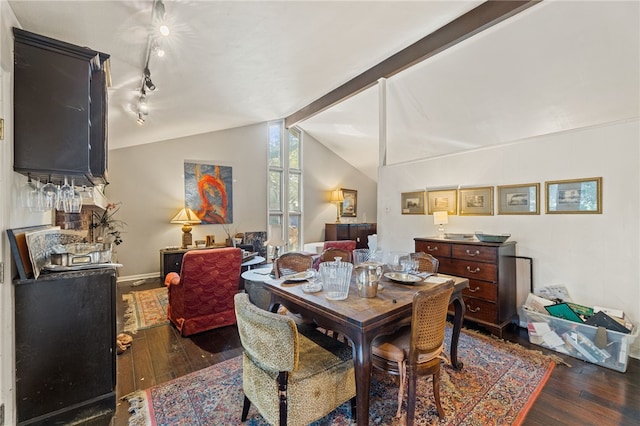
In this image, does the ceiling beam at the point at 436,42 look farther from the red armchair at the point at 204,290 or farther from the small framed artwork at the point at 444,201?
the red armchair at the point at 204,290

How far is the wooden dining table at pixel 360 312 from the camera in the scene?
1.42m

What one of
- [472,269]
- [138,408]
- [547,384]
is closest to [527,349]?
[547,384]

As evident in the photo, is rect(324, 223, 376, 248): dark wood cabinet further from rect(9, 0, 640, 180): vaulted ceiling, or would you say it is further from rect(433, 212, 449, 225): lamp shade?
rect(433, 212, 449, 225): lamp shade

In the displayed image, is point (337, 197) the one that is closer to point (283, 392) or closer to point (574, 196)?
point (574, 196)

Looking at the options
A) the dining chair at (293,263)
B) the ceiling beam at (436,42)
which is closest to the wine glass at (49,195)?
the dining chair at (293,263)

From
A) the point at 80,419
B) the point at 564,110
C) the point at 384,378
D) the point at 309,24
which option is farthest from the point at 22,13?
the point at 564,110

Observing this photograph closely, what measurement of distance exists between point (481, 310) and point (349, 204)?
5252 millimetres

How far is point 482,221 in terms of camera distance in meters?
3.65

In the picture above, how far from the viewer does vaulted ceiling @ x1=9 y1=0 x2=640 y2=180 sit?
202 cm

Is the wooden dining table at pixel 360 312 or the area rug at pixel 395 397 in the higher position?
the wooden dining table at pixel 360 312

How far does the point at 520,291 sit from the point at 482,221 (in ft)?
3.16

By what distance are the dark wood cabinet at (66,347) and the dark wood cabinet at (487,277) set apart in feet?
11.2

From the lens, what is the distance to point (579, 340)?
245 cm

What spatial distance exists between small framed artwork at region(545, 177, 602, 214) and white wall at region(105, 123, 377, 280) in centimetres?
528
